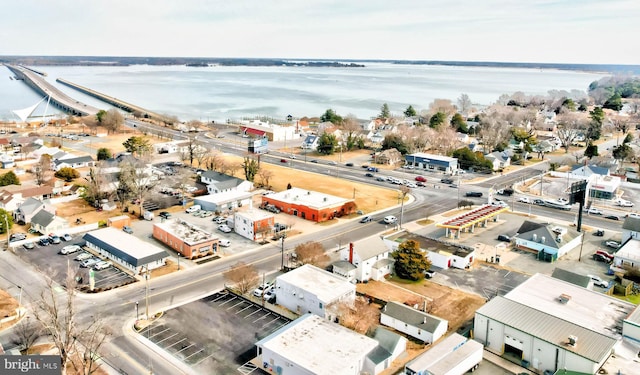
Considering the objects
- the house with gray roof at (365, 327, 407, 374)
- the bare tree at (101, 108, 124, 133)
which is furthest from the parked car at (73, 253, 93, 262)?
the bare tree at (101, 108, 124, 133)

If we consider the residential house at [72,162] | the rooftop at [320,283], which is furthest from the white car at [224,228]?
the residential house at [72,162]

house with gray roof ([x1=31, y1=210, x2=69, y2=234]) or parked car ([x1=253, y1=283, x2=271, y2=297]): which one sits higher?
house with gray roof ([x1=31, y1=210, x2=69, y2=234])

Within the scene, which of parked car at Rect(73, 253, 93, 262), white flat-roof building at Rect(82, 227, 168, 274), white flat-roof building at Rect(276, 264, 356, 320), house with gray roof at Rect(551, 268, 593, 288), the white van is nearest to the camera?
white flat-roof building at Rect(276, 264, 356, 320)

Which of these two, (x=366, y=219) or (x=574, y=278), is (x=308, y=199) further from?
(x=574, y=278)

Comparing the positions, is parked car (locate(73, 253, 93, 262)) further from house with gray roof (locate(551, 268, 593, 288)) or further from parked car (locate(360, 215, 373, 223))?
house with gray roof (locate(551, 268, 593, 288))

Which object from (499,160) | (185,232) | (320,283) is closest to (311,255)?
(320,283)

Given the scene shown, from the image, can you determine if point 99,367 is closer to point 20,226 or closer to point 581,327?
point 581,327

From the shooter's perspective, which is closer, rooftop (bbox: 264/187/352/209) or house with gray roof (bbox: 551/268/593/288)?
house with gray roof (bbox: 551/268/593/288)
